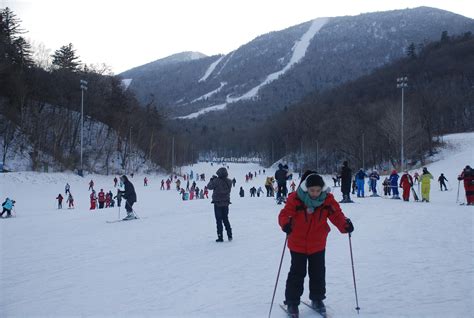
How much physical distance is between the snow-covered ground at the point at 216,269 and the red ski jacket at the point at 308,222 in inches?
32.3

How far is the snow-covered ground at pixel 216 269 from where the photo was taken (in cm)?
483

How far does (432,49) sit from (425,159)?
267 ft

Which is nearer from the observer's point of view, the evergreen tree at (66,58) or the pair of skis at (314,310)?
the pair of skis at (314,310)

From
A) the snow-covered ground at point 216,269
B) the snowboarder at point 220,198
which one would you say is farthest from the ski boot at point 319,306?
the snowboarder at point 220,198

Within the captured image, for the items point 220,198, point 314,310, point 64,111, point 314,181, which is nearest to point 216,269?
point 314,310

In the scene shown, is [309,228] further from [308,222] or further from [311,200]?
[311,200]

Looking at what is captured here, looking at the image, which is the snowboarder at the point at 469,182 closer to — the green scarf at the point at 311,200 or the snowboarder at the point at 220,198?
the snowboarder at the point at 220,198

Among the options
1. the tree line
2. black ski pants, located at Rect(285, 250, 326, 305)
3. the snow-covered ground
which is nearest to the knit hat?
black ski pants, located at Rect(285, 250, 326, 305)

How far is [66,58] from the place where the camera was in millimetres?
63219

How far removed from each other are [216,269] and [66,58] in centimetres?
6516

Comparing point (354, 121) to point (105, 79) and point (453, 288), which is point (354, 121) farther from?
point (453, 288)

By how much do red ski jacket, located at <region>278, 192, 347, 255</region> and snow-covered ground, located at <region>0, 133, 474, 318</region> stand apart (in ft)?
2.69

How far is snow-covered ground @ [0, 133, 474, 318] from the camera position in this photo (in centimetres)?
483

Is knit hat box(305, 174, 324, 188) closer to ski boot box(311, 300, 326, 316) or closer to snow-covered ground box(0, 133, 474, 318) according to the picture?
ski boot box(311, 300, 326, 316)
